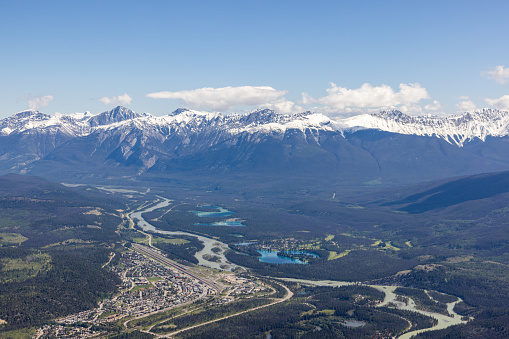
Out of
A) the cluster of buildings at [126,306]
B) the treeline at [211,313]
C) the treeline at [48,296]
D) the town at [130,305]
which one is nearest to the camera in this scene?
the cluster of buildings at [126,306]

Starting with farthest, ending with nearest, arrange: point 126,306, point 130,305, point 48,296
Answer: point 130,305 → point 126,306 → point 48,296

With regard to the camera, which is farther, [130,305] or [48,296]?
[130,305]

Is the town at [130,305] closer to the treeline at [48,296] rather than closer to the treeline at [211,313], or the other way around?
the treeline at [48,296]

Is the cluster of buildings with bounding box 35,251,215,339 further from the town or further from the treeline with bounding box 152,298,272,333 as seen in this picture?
the treeline with bounding box 152,298,272,333

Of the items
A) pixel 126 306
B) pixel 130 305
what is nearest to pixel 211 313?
pixel 130 305

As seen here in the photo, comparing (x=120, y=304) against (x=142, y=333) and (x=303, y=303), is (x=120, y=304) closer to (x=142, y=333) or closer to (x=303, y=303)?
(x=142, y=333)

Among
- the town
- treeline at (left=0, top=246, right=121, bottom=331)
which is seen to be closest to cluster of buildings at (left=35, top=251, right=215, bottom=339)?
the town

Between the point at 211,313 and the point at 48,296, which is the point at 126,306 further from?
the point at 211,313

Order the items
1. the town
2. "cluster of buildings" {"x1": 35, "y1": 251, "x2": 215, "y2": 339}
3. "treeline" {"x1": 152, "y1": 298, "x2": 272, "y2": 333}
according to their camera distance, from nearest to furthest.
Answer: "cluster of buildings" {"x1": 35, "y1": 251, "x2": 215, "y2": 339} < the town < "treeline" {"x1": 152, "y1": 298, "x2": 272, "y2": 333}

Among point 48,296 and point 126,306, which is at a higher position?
point 48,296

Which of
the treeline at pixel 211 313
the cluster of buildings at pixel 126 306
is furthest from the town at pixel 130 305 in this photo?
the treeline at pixel 211 313

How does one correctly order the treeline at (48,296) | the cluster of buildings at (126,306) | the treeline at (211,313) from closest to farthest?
the cluster of buildings at (126,306) < the treeline at (211,313) < the treeline at (48,296)
